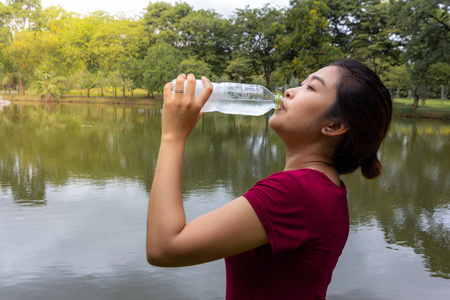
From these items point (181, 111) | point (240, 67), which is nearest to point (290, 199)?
point (181, 111)

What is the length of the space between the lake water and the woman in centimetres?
204

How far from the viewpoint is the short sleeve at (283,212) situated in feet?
2.70

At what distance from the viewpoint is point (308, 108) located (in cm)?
101

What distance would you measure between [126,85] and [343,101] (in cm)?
3203

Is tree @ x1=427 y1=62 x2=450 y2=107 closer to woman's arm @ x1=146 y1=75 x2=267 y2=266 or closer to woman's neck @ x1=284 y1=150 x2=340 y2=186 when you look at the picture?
woman's neck @ x1=284 y1=150 x2=340 y2=186

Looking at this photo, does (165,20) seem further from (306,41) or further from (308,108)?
(308,108)

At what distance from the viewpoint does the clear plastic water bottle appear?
68.4 inches

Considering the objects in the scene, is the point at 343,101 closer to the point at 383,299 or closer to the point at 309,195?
the point at 309,195

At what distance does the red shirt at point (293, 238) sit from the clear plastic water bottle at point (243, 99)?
34.3 inches

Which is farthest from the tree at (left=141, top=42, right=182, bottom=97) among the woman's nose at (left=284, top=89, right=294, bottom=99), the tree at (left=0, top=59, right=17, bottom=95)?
the woman's nose at (left=284, top=89, right=294, bottom=99)

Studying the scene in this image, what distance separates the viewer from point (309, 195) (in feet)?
2.78

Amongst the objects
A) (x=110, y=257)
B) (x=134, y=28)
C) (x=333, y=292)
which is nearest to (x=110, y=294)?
(x=110, y=257)

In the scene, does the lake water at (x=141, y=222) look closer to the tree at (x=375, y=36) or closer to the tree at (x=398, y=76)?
the tree at (x=375, y=36)

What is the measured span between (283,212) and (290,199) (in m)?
0.03
